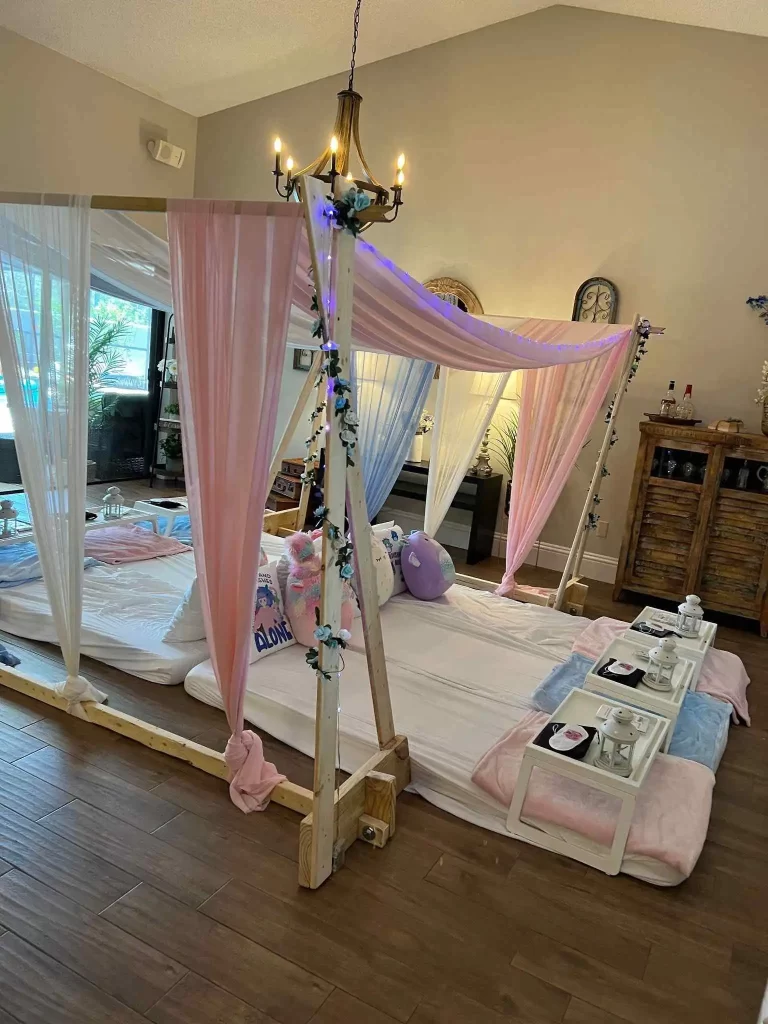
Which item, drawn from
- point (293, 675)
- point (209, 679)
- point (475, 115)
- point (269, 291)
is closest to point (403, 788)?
point (293, 675)

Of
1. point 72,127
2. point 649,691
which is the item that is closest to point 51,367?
point 649,691

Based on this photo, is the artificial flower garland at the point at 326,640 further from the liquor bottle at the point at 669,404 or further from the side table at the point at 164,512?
the liquor bottle at the point at 669,404

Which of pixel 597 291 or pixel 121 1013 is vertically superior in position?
pixel 597 291

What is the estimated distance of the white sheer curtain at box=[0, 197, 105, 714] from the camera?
88.3 inches

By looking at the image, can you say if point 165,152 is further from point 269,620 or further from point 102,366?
point 269,620

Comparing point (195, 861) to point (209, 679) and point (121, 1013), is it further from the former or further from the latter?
point (209, 679)

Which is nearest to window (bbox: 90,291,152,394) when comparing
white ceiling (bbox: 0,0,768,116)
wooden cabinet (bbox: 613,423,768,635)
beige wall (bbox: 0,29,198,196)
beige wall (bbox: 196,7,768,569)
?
beige wall (bbox: 0,29,198,196)

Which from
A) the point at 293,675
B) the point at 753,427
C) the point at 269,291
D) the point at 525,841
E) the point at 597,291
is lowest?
the point at 525,841

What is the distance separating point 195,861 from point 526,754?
1018 mm

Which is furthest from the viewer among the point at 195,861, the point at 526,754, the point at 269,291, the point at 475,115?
the point at 475,115

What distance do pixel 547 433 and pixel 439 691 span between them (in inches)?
75.9

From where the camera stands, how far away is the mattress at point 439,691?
7.98 ft

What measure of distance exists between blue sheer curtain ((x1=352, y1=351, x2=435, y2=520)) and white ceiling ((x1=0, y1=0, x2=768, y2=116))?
2322 millimetres

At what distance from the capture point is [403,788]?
96.9 inches
